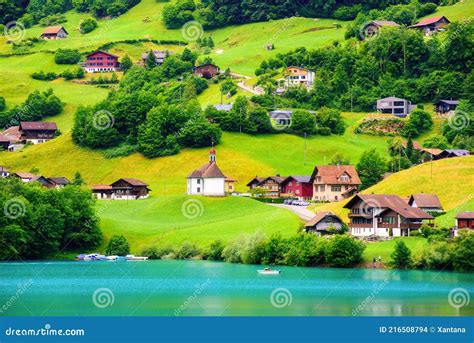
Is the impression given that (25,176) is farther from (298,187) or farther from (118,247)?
(118,247)

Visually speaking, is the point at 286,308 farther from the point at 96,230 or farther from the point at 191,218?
the point at 191,218

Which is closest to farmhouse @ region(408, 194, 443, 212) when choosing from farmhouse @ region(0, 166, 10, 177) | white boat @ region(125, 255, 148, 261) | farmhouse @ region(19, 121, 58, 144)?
white boat @ region(125, 255, 148, 261)

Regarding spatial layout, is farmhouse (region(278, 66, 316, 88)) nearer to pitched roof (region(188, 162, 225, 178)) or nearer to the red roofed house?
pitched roof (region(188, 162, 225, 178))

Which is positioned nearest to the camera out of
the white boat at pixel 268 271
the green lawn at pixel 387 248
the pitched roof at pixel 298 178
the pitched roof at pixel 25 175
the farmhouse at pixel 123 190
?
the white boat at pixel 268 271

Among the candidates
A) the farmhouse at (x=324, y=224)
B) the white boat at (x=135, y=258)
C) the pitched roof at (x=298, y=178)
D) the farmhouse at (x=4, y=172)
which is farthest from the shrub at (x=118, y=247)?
the farmhouse at (x=4, y=172)

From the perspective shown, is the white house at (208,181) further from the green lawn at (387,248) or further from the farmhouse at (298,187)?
the green lawn at (387,248)

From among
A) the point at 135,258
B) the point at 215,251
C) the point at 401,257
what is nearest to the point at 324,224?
the point at 215,251
